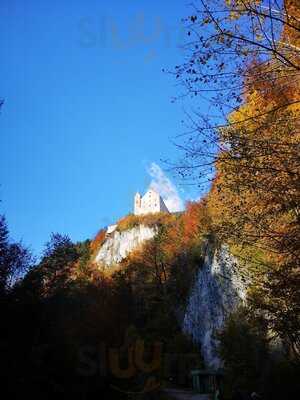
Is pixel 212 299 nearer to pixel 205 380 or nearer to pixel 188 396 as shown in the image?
pixel 205 380

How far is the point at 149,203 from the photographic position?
12281 centimetres

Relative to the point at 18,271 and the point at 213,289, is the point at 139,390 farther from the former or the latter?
the point at 213,289

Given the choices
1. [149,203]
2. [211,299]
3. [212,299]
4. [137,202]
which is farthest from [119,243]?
[212,299]

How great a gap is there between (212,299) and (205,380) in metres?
6.46

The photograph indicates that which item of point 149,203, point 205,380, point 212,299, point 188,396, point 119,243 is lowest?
point 188,396

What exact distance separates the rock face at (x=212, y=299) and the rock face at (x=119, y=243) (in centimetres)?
5478

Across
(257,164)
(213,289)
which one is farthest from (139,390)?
(213,289)

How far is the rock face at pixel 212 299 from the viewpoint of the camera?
3253 centimetres

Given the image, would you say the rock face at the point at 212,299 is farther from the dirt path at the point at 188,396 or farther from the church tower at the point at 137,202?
the church tower at the point at 137,202

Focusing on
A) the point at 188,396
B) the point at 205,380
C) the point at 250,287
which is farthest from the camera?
the point at 205,380

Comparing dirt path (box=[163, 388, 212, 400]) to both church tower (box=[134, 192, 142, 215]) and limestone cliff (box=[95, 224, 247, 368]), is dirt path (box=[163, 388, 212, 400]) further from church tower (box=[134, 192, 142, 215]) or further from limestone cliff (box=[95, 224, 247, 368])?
church tower (box=[134, 192, 142, 215])

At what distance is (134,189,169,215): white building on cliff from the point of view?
397 feet

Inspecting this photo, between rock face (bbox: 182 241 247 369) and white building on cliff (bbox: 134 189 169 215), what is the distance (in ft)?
254

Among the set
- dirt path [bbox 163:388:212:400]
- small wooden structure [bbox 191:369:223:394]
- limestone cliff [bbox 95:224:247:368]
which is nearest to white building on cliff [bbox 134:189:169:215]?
limestone cliff [bbox 95:224:247:368]
